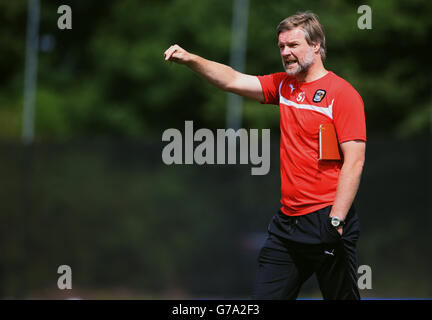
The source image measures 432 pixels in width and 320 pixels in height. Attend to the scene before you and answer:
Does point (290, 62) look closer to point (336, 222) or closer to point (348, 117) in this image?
point (348, 117)

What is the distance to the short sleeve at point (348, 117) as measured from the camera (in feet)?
13.1

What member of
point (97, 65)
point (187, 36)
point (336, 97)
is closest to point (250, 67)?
point (187, 36)

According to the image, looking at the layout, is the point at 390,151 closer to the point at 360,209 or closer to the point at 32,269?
the point at 360,209

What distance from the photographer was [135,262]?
1045 cm

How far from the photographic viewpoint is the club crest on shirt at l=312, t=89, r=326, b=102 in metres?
4.11

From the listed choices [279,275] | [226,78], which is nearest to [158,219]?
[226,78]

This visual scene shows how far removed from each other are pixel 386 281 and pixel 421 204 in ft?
4.04

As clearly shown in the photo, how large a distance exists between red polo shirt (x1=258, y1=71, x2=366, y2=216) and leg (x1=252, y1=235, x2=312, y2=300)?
265 mm

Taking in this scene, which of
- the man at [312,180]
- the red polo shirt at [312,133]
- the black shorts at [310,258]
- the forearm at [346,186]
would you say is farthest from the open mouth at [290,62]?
the black shorts at [310,258]

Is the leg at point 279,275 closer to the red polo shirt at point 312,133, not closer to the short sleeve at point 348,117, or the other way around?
the red polo shirt at point 312,133

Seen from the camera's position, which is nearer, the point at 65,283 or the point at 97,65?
the point at 65,283

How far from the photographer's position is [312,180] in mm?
→ 4148

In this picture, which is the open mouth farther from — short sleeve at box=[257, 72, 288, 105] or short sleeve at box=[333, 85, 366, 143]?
short sleeve at box=[333, 85, 366, 143]
